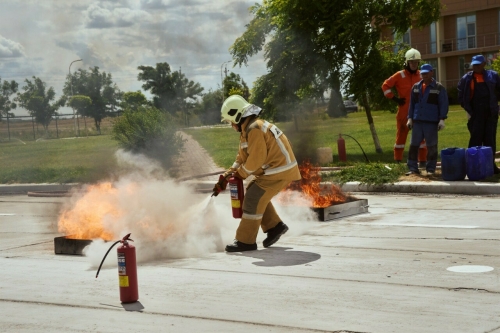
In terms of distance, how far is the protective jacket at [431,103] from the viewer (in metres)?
12.9

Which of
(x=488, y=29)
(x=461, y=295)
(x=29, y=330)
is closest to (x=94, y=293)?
(x=29, y=330)

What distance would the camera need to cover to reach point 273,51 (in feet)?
65.6

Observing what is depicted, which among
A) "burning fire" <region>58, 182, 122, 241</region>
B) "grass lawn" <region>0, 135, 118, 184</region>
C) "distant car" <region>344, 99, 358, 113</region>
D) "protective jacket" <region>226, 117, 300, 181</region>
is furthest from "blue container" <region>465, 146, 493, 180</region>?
"distant car" <region>344, 99, 358, 113</region>

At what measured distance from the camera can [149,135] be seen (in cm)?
1548

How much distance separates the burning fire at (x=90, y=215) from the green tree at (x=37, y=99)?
413 cm

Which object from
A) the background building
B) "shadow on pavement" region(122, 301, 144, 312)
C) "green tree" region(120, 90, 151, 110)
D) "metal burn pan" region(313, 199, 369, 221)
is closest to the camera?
"shadow on pavement" region(122, 301, 144, 312)

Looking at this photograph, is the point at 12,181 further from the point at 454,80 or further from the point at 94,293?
the point at 454,80

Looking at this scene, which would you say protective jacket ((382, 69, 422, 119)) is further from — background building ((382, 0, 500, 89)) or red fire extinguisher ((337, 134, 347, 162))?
background building ((382, 0, 500, 89))

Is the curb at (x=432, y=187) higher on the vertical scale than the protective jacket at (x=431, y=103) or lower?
lower

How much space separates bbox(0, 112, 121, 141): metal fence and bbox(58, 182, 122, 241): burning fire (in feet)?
13.6

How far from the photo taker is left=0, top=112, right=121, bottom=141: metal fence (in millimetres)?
14970

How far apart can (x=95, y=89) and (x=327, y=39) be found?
27.9ft

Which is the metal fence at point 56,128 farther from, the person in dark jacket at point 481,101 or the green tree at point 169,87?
the person in dark jacket at point 481,101

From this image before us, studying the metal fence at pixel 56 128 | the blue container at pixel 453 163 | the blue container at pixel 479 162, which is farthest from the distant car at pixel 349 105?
the blue container at pixel 479 162
